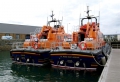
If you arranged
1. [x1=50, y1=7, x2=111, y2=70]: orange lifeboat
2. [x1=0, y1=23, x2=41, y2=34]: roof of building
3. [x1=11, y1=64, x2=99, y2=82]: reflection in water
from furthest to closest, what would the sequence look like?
[x1=0, y1=23, x2=41, y2=34]: roof of building < [x1=50, y1=7, x2=111, y2=70]: orange lifeboat < [x1=11, y1=64, x2=99, y2=82]: reflection in water

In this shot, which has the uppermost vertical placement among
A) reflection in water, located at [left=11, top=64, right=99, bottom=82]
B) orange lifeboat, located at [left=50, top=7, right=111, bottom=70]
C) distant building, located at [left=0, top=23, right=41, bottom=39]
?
distant building, located at [left=0, top=23, right=41, bottom=39]

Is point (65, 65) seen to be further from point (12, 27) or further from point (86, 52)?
point (12, 27)

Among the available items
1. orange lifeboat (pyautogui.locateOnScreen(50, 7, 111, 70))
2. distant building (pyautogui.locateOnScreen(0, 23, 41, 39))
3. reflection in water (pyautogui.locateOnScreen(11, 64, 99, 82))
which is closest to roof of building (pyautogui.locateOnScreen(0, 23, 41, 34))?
distant building (pyautogui.locateOnScreen(0, 23, 41, 39))

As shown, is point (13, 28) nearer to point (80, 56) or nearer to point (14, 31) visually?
point (14, 31)

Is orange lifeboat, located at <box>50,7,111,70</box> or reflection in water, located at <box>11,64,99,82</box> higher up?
orange lifeboat, located at <box>50,7,111,70</box>

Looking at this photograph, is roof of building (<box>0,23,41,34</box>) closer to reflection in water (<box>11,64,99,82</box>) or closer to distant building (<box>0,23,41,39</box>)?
distant building (<box>0,23,41,39</box>)

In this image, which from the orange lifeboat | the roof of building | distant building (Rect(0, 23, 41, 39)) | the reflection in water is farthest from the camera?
the roof of building

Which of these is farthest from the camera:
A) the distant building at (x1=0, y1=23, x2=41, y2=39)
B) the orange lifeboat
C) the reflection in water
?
the distant building at (x1=0, y1=23, x2=41, y2=39)

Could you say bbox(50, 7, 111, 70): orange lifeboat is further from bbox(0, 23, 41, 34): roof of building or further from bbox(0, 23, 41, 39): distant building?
bbox(0, 23, 41, 34): roof of building

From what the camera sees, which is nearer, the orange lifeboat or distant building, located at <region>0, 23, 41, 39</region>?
the orange lifeboat

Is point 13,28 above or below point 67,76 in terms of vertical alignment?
above

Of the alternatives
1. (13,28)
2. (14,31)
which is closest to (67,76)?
(14,31)

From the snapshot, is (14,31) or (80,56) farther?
(14,31)

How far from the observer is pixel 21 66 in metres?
17.8
